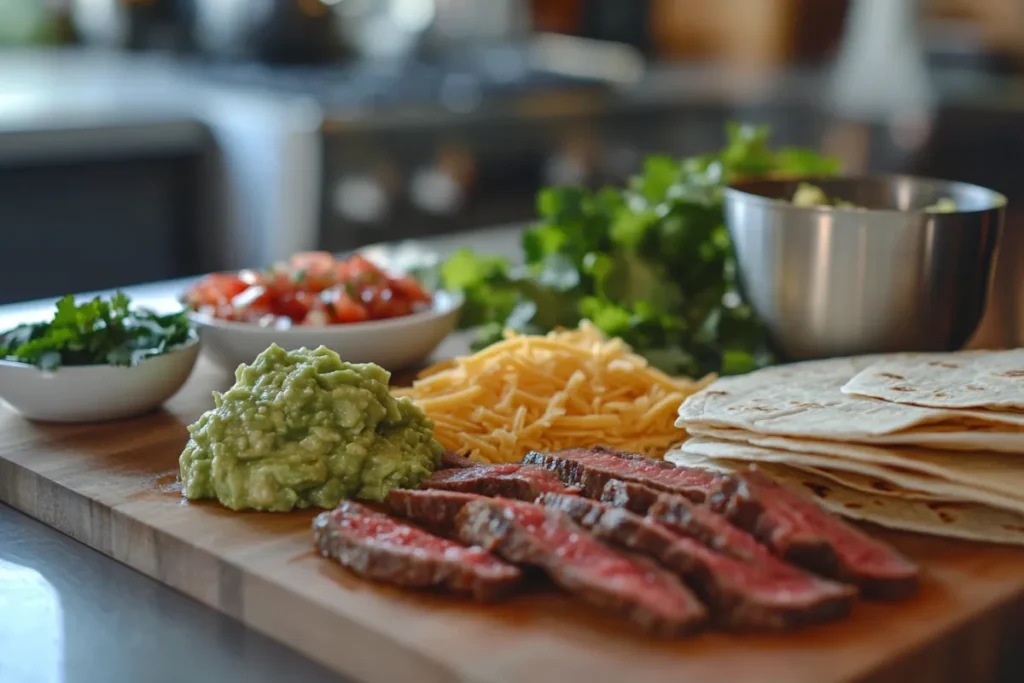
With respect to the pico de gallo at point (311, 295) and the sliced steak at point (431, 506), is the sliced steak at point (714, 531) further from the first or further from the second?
the pico de gallo at point (311, 295)

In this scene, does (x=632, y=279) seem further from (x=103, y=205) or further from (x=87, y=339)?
(x=103, y=205)

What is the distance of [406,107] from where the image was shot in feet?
14.7

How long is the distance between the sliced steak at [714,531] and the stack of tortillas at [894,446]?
254mm

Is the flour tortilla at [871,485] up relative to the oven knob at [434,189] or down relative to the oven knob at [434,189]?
down

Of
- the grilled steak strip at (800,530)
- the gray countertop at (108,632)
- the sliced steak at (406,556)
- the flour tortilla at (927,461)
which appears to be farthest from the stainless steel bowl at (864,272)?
the gray countertop at (108,632)

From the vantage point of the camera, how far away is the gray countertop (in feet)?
4.22

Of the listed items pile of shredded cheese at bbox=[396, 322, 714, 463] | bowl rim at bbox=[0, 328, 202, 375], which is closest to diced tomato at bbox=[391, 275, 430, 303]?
pile of shredded cheese at bbox=[396, 322, 714, 463]

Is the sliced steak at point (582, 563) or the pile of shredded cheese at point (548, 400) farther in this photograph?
the pile of shredded cheese at point (548, 400)

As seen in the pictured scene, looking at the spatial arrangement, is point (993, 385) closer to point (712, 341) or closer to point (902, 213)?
point (902, 213)

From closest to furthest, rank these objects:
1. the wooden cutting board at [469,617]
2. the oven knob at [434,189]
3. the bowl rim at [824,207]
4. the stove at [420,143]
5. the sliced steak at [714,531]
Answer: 1. the wooden cutting board at [469,617]
2. the sliced steak at [714,531]
3. the bowl rim at [824,207]
4. the stove at [420,143]
5. the oven knob at [434,189]

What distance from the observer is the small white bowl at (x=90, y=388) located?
1.87 meters

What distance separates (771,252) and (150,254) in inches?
111

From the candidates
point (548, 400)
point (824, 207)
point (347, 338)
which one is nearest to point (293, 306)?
point (347, 338)

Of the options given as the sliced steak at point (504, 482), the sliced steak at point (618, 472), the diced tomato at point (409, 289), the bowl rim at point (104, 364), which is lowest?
the sliced steak at point (504, 482)
